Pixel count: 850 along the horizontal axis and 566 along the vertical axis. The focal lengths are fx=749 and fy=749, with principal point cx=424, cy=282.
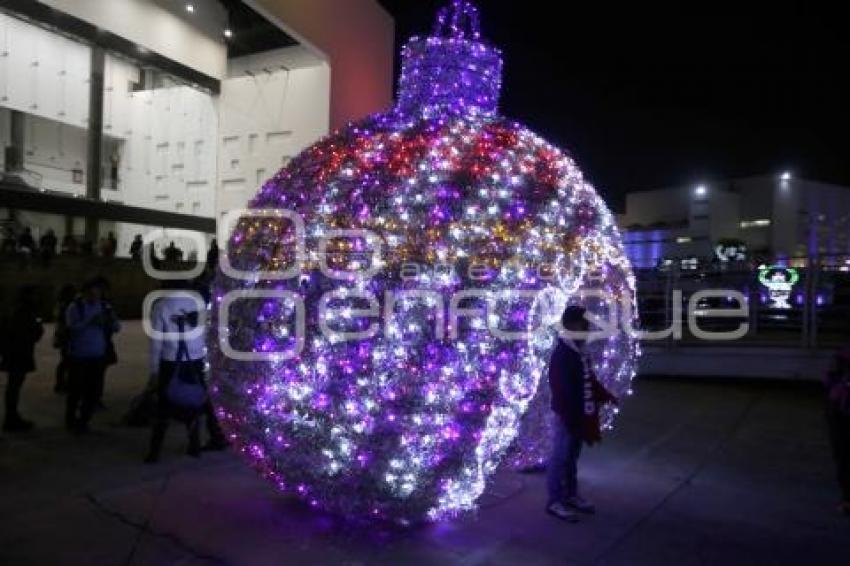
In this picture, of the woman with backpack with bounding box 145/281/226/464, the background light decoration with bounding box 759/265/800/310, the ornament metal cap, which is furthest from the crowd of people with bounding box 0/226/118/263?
the background light decoration with bounding box 759/265/800/310

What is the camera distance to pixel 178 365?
Answer: 6.26 meters

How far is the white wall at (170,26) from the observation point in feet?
55.9

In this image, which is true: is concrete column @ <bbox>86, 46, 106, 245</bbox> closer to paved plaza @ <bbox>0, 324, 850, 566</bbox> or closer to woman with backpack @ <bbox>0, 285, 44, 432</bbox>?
woman with backpack @ <bbox>0, 285, 44, 432</bbox>

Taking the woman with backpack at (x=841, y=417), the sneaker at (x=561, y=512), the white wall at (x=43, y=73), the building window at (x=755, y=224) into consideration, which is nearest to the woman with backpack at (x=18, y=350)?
the sneaker at (x=561, y=512)

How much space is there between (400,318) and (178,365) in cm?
298

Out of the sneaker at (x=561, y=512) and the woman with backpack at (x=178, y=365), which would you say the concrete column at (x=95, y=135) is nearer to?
the woman with backpack at (x=178, y=365)

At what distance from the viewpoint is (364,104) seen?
15789 mm

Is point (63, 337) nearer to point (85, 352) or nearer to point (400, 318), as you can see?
point (85, 352)

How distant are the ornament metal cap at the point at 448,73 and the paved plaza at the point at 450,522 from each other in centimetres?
284

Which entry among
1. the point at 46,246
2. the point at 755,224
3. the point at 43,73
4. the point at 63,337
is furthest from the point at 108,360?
the point at 755,224

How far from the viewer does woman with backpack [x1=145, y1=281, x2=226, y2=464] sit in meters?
6.21

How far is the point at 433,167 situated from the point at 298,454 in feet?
6.01

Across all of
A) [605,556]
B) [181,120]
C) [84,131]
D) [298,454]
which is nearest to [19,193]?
[84,131]

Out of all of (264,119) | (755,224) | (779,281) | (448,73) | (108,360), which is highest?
(264,119)
